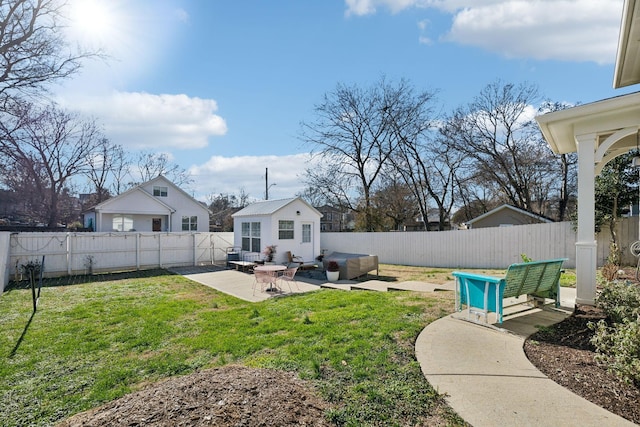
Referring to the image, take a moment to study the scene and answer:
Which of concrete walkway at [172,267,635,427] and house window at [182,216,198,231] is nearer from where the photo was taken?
concrete walkway at [172,267,635,427]

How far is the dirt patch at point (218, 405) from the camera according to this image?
244cm

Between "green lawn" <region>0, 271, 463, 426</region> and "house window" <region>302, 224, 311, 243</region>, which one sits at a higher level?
"house window" <region>302, 224, 311, 243</region>

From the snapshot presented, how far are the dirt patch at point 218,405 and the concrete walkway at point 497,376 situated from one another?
1215mm

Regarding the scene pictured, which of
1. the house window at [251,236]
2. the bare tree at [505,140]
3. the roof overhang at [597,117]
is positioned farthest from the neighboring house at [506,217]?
the roof overhang at [597,117]

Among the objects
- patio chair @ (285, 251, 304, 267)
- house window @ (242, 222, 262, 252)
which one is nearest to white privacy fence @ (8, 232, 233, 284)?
house window @ (242, 222, 262, 252)

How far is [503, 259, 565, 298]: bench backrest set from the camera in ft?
15.9

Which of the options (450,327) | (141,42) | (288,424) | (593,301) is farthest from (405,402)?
(141,42)

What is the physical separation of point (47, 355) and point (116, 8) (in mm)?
8932

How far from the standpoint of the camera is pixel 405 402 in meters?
2.84

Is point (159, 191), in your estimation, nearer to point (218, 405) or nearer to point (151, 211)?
point (151, 211)

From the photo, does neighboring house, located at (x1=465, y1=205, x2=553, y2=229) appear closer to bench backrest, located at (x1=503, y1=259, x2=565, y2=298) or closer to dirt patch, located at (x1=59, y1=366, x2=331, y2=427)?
bench backrest, located at (x1=503, y1=259, x2=565, y2=298)

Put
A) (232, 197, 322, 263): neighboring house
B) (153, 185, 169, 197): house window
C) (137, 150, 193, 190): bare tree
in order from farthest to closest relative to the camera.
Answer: (137, 150, 193, 190): bare tree
(153, 185, 169, 197): house window
(232, 197, 322, 263): neighboring house

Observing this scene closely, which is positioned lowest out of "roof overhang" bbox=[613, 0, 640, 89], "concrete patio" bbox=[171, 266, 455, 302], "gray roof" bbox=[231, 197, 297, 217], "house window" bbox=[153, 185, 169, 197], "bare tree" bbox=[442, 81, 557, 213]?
"concrete patio" bbox=[171, 266, 455, 302]

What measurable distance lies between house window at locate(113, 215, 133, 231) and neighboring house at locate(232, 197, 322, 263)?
11.2m
